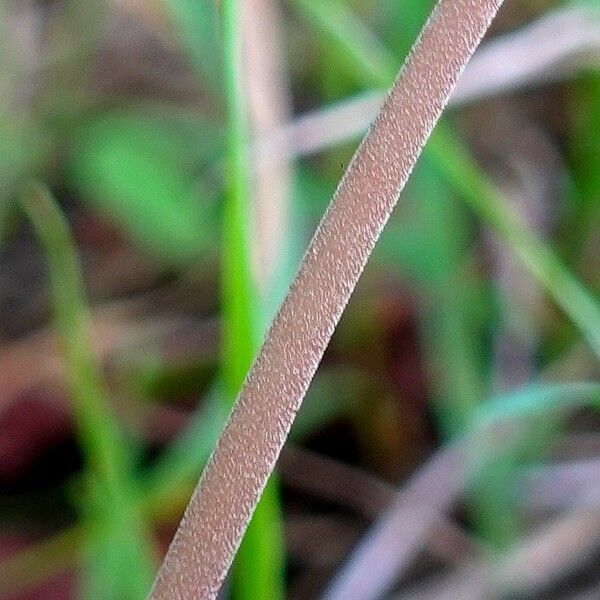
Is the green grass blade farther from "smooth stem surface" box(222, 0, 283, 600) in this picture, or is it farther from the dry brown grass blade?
the dry brown grass blade

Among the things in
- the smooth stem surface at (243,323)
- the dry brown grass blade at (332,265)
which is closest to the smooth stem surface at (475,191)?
the smooth stem surface at (243,323)

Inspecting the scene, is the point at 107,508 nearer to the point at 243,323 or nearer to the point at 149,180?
the point at 243,323

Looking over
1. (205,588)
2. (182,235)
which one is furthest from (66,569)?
(205,588)

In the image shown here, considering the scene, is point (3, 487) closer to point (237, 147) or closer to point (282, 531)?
point (282, 531)

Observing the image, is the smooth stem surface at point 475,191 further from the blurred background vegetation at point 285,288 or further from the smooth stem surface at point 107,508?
the smooth stem surface at point 107,508

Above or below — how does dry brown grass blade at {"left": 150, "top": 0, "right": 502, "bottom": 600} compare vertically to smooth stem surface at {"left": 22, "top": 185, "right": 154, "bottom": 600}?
below

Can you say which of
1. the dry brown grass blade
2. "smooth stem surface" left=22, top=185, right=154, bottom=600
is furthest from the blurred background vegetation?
the dry brown grass blade

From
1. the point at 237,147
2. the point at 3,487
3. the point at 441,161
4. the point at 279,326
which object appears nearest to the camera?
the point at 279,326
